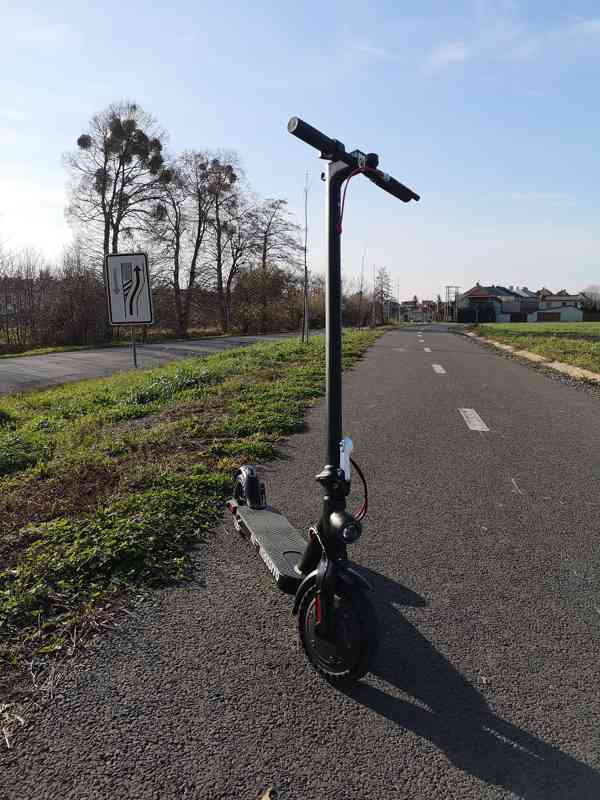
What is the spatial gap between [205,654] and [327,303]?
165 cm

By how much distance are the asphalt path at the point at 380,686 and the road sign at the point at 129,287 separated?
337 inches

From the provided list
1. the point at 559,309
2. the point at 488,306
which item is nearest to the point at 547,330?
the point at 488,306

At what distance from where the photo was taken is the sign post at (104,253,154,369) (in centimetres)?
1212

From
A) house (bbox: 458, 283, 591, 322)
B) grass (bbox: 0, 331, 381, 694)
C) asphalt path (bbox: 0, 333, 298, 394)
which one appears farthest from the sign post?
house (bbox: 458, 283, 591, 322)

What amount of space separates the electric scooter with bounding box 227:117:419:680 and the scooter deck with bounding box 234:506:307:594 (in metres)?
0.01

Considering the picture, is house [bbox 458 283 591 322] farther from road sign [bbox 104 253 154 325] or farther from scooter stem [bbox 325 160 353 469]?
scooter stem [bbox 325 160 353 469]

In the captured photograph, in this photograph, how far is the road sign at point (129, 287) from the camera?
12.1 meters

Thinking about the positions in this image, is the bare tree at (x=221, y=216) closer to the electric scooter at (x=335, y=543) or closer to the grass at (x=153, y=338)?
the grass at (x=153, y=338)

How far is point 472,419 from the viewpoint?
845 centimetres

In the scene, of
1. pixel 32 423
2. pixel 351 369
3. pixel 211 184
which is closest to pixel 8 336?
pixel 211 184

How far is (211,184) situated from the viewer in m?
46.5

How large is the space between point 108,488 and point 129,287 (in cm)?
814

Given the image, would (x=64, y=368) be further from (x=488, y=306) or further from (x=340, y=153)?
(x=488, y=306)

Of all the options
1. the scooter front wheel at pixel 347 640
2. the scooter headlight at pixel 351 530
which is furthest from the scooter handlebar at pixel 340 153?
the scooter front wheel at pixel 347 640
